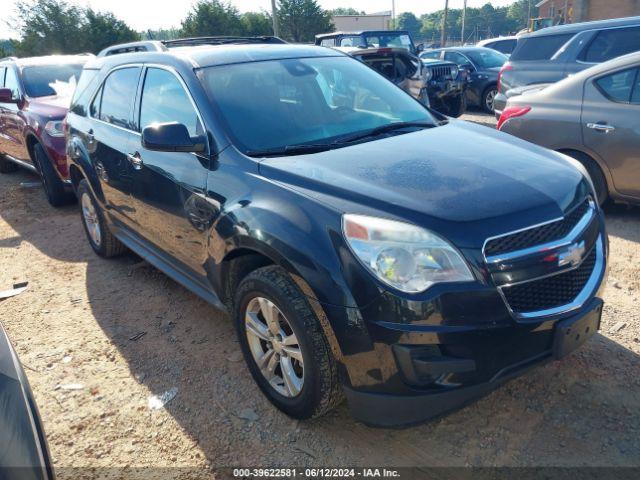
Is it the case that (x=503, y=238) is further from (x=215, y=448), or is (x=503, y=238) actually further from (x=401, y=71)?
(x=401, y=71)

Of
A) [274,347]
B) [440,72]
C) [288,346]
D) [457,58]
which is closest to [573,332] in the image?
[288,346]

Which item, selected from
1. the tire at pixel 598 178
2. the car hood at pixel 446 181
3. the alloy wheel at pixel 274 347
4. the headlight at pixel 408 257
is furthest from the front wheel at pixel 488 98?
the headlight at pixel 408 257

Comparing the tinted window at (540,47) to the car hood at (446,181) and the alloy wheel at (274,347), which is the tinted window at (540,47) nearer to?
the car hood at (446,181)

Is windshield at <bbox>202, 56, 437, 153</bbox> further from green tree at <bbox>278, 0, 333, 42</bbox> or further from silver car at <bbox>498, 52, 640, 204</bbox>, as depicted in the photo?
green tree at <bbox>278, 0, 333, 42</bbox>

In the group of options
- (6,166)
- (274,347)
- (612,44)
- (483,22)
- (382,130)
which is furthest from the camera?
(483,22)

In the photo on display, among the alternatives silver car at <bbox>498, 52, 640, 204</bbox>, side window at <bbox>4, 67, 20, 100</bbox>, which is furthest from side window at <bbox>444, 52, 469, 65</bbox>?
side window at <bbox>4, 67, 20, 100</bbox>

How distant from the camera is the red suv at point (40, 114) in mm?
6280

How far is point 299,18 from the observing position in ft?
116

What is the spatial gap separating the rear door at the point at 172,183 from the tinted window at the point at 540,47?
654 centimetres

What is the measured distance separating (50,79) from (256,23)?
100.0ft

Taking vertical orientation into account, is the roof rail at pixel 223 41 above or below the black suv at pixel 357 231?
above

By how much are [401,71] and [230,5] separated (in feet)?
97.3

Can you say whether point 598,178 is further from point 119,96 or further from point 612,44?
point 119,96

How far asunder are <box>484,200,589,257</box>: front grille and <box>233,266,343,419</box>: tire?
80 cm
